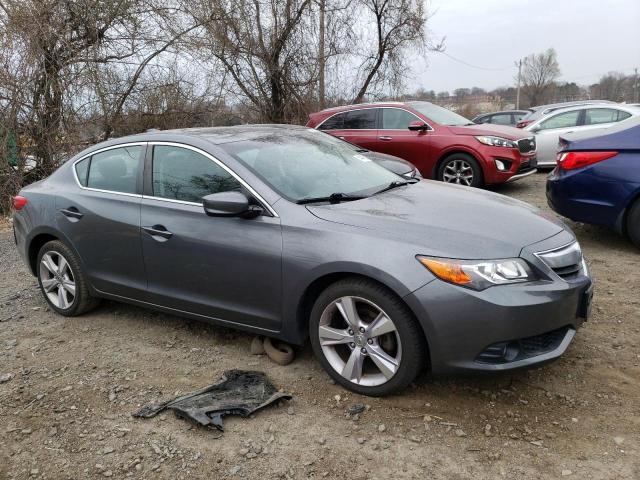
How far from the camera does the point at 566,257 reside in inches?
117

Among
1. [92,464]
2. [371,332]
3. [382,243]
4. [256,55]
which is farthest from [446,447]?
[256,55]

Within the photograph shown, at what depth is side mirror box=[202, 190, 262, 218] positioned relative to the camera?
10.3ft

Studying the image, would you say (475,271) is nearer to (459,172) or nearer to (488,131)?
(459,172)

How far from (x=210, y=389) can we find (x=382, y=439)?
1.09 meters

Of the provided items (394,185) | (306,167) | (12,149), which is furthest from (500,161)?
(12,149)

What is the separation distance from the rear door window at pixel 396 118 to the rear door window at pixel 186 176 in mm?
5786

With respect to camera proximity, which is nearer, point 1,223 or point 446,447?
point 446,447

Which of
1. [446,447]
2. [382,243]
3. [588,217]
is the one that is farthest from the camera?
[588,217]

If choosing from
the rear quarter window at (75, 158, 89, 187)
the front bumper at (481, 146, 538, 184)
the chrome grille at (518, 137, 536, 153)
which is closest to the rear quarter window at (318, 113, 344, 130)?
the front bumper at (481, 146, 538, 184)

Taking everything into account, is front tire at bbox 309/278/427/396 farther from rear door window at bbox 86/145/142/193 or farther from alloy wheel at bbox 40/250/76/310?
alloy wheel at bbox 40/250/76/310

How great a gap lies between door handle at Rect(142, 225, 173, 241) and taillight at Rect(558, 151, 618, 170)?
13.2 ft

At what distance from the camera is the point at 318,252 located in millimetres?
2975

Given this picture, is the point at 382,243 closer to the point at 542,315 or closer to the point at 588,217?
the point at 542,315

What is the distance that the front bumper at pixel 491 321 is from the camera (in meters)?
2.62
